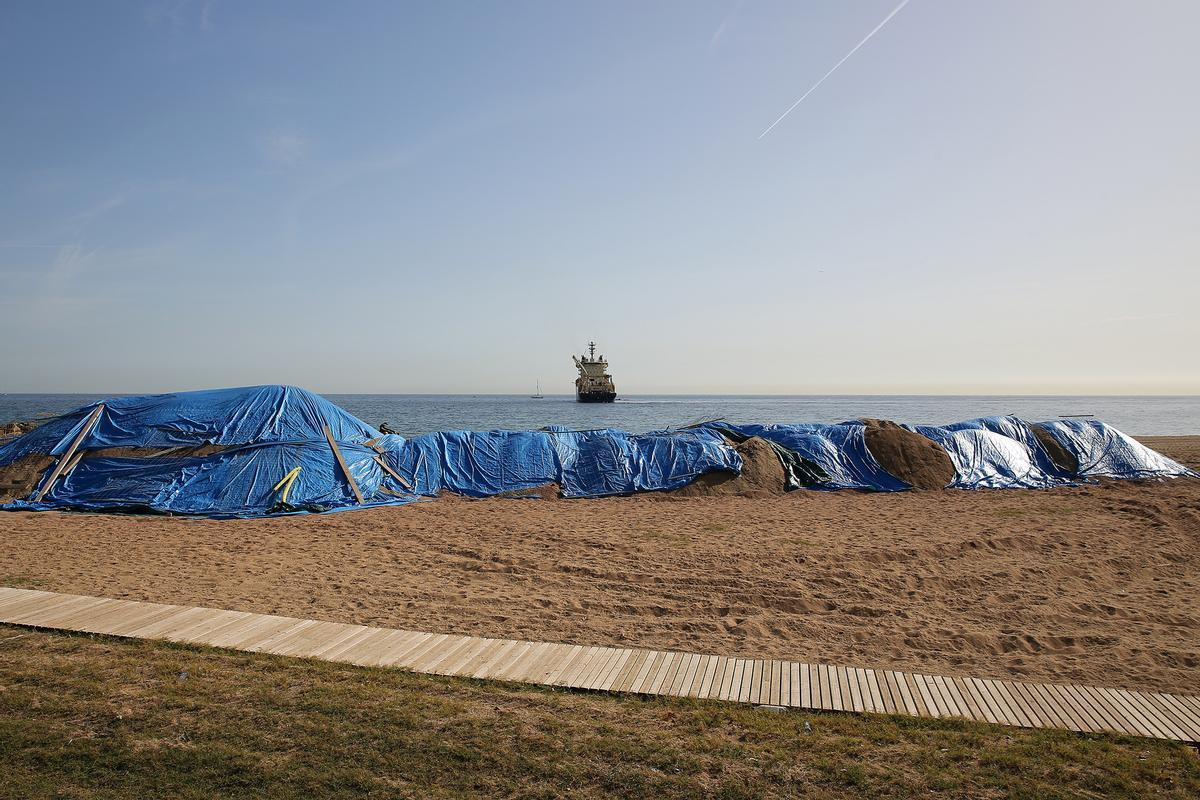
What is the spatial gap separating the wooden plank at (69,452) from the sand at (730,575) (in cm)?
99

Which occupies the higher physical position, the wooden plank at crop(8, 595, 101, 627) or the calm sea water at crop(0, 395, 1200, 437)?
the wooden plank at crop(8, 595, 101, 627)

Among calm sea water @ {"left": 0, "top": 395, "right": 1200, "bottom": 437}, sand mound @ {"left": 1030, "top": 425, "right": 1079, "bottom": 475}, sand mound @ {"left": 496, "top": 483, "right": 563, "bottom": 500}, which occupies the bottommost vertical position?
calm sea water @ {"left": 0, "top": 395, "right": 1200, "bottom": 437}

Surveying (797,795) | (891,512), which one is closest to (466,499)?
(891,512)

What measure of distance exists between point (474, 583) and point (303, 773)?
491cm

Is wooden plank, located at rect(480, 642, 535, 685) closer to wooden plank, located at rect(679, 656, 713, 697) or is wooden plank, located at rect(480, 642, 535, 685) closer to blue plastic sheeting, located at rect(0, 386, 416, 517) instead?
wooden plank, located at rect(679, 656, 713, 697)

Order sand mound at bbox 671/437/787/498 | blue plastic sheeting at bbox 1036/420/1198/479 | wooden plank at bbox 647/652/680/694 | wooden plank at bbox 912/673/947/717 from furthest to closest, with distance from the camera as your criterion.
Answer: blue plastic sheeting at bbox 1036/420/1198/479 < sand mound at bbox 671/437/787/498 < wooden plank at bbox 647/652/680/694 < wooden plank at bbox 912/673/947/717

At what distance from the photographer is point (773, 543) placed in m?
11.1

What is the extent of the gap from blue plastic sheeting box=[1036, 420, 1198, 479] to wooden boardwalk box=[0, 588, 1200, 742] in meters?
16.2

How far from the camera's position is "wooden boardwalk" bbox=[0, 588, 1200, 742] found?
4.59m

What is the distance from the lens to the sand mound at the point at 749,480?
53.6 feet

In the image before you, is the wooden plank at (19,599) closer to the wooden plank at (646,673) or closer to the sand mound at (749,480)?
the wooden plank at (646,673)

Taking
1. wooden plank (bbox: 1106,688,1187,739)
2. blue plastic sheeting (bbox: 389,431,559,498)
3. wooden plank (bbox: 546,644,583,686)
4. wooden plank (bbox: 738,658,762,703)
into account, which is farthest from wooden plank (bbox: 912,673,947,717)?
blue plastic sheeting (bbox: 389,431,559,498)

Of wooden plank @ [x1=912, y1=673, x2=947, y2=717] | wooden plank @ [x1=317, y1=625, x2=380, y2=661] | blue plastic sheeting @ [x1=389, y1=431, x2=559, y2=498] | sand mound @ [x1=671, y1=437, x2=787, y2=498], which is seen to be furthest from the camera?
blue plastic sheeting @ [x1=389, y1=431, x2=559, y2=498]

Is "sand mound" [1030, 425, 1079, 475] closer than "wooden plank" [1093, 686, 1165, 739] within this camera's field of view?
No
